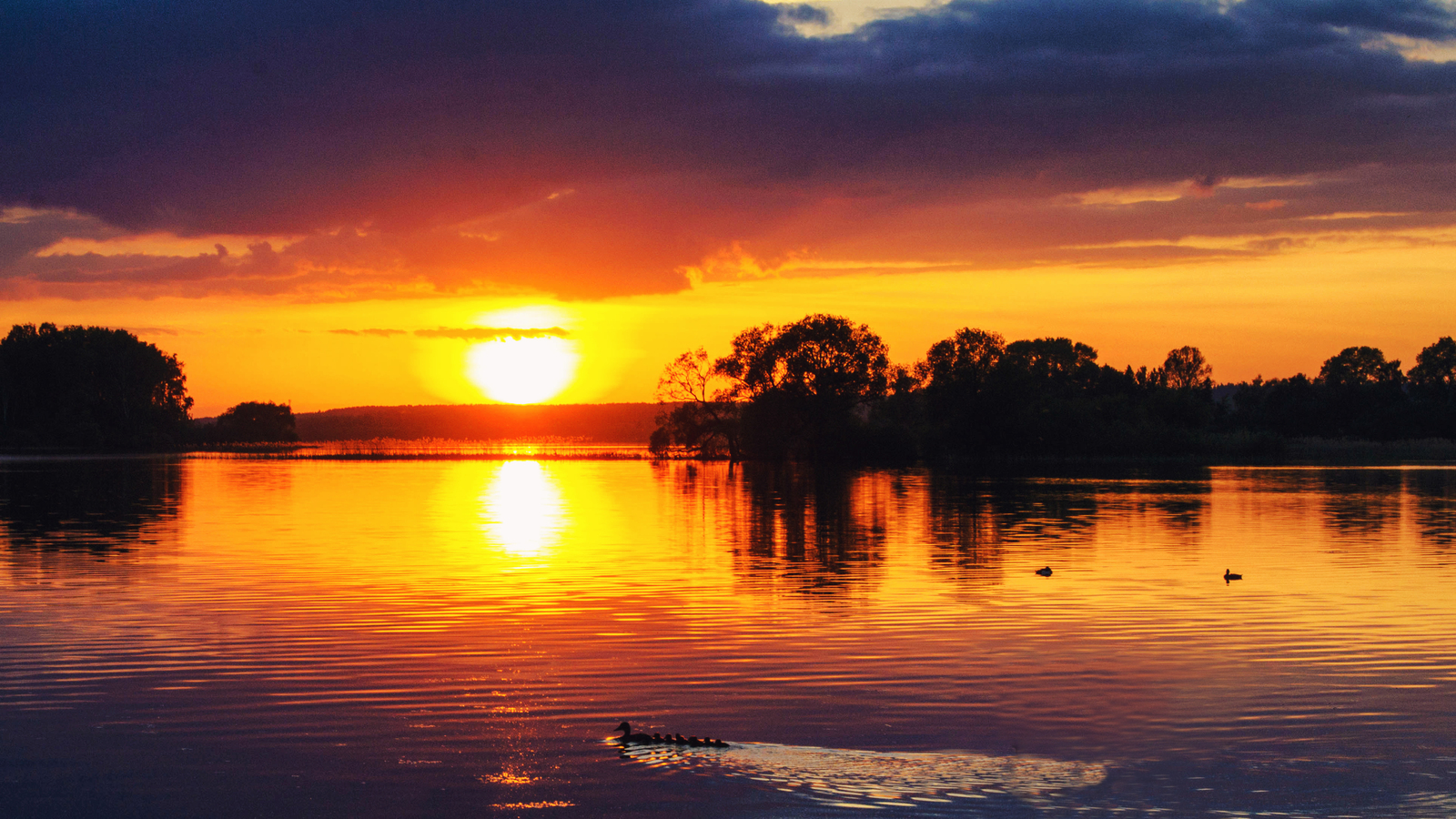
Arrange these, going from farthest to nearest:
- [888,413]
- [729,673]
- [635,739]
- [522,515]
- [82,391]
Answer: [82,391] < [888,413] < [522,515] < [729,673] < [635,739]

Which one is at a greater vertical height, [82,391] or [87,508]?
[82,391]

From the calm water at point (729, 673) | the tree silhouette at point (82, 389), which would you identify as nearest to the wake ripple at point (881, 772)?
the calm water at point (729, 673)

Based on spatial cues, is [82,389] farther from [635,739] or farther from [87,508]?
[635,739]

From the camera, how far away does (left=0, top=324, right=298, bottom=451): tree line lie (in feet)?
543

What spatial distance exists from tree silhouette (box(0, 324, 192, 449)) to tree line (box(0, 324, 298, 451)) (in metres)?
0.13

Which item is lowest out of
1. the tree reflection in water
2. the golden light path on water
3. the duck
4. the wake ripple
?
the golden light path on water

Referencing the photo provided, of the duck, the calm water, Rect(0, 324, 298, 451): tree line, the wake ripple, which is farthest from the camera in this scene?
Rect(0, 324, 298, 451): tree line

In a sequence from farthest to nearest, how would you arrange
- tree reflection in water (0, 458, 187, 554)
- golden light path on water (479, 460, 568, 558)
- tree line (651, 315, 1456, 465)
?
tree line (651, 315, 1456, 465)
golden light path on water (479, 460, 568, 558)
tree reflection in water (0, 458, 187, 554)

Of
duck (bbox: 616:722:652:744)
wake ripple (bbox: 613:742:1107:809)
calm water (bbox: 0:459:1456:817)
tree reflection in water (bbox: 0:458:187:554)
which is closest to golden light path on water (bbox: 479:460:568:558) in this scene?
calm water (bbox: 0:459:1456:817)

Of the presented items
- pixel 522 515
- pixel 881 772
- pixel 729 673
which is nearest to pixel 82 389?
pixel 522 515

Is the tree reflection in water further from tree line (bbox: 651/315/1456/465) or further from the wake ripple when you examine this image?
tree line (bbox: 651/315/1456/465)

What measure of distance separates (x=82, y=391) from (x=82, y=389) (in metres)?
0.64

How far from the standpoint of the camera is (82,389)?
168000mm

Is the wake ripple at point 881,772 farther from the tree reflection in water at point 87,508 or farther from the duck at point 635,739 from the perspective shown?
the tree reflection in water at point 87,508
